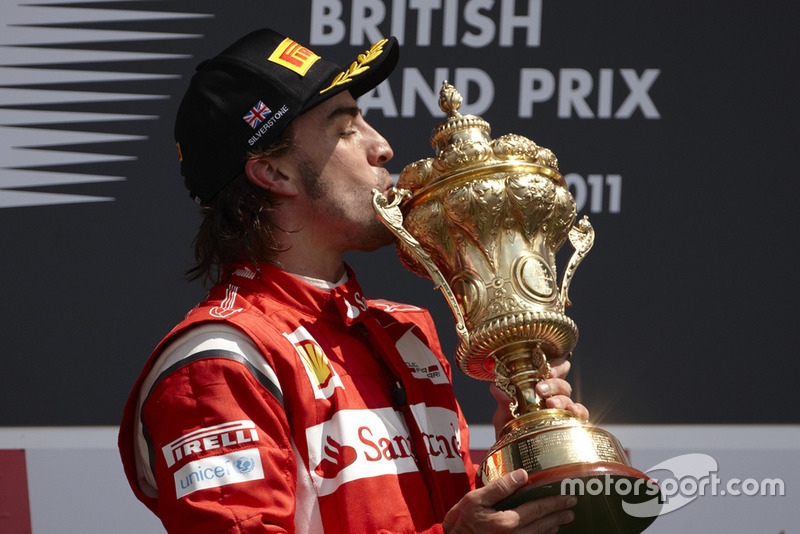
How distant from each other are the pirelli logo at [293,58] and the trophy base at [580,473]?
851 mm

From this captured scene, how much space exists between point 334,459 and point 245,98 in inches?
29.1

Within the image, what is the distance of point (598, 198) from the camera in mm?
2404

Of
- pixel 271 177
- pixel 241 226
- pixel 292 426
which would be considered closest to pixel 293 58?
pixel 271 177

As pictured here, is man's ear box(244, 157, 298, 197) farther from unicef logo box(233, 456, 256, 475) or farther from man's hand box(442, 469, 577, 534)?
man's hand box(442, 469, 577, 534)

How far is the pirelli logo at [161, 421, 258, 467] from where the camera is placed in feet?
4.44

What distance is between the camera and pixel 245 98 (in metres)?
1.73

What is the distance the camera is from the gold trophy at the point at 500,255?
4.84ft

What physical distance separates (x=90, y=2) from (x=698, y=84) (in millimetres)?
1736

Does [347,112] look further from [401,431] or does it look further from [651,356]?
[651,356]

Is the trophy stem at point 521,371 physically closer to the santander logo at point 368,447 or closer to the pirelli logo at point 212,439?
the santander logo at point 368,447

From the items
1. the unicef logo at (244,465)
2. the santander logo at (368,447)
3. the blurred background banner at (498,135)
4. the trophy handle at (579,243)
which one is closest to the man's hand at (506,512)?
the santander logo at (368,447)

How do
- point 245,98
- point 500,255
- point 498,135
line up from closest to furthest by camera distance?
1. point 500,255
2. point 245,98
3. point 498,135

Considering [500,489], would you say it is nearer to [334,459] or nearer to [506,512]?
[506,512]

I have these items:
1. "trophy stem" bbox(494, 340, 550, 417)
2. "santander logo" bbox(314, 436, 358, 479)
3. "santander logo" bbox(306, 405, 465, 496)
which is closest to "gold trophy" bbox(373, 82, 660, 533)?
"trophy stem" bbox(494, 340, 550, 417)
